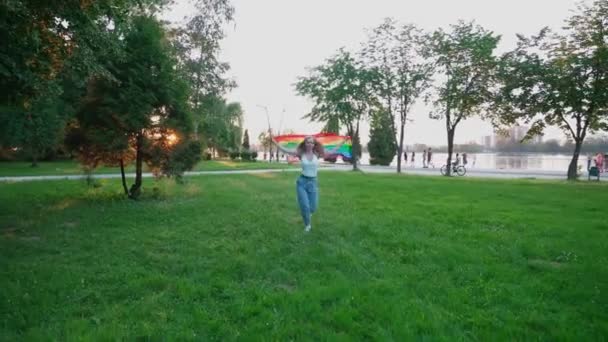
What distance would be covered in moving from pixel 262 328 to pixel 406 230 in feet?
16.6

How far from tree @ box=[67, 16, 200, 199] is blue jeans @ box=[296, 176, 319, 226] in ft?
19.7

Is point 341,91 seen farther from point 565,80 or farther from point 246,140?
point 246,140

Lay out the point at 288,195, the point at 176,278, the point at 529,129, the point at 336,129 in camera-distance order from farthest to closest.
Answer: the point at 336,129 < the point at 529,129 < the point at 288,195 < the point at 176,278

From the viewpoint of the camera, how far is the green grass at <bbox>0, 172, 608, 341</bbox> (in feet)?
12.4

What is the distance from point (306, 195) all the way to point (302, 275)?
10.0 ft

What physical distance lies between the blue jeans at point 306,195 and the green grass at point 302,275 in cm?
41

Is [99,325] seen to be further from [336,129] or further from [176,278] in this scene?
[336,129]

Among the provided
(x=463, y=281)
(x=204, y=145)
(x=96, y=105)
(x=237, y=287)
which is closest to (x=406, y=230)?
(x=463, y=281)

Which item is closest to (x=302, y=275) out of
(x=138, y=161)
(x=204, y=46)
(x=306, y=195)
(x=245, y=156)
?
(x=306, y=195)

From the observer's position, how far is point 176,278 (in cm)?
513

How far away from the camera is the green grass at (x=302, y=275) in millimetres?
3792

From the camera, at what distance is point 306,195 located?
8172mm

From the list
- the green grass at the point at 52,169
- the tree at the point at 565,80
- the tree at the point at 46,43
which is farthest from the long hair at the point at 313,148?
the tree at the point at 565,80

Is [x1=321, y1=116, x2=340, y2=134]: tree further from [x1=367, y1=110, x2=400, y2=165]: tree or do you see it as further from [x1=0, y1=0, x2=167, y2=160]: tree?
[x1=0, y1=0, x2=167, y2=160]: tree
